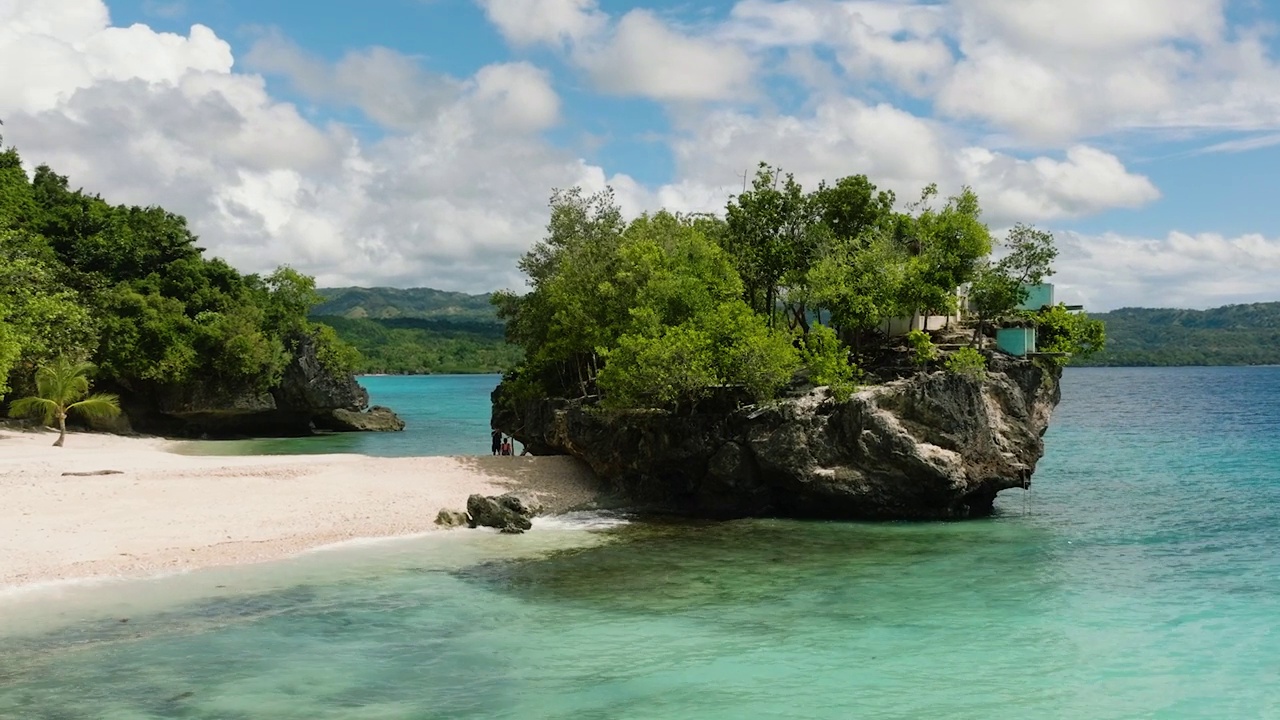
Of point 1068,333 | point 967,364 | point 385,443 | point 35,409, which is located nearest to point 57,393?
point 35,409

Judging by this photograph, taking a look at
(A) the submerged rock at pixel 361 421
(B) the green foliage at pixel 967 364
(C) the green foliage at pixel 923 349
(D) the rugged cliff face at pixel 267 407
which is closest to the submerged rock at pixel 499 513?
(C) the green foliage at pixel 923 349

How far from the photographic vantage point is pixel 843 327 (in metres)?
35.8

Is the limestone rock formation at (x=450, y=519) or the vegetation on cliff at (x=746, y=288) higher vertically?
the vegetation on cliff at (x=746, y=288)

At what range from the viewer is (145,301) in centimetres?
5847

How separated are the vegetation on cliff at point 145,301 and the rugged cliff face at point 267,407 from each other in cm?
55

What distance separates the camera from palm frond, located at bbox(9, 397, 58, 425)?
157 ft

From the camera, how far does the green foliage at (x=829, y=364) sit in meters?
31.5

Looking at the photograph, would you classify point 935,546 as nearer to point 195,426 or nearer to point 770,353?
point 770,353

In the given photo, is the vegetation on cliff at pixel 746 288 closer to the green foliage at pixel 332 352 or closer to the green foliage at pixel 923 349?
the green foliage at pixel 923 349

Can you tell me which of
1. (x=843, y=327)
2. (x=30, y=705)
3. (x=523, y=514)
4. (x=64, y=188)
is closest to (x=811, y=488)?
(x=843, y=327)

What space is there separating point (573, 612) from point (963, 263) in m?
21.7

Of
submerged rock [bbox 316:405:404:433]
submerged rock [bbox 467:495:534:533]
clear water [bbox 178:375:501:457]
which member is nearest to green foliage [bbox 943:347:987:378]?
submerged rock [bbox 467:495:534:533]

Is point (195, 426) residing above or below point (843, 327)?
below

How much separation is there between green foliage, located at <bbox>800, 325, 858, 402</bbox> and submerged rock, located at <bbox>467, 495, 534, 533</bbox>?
11.0m
